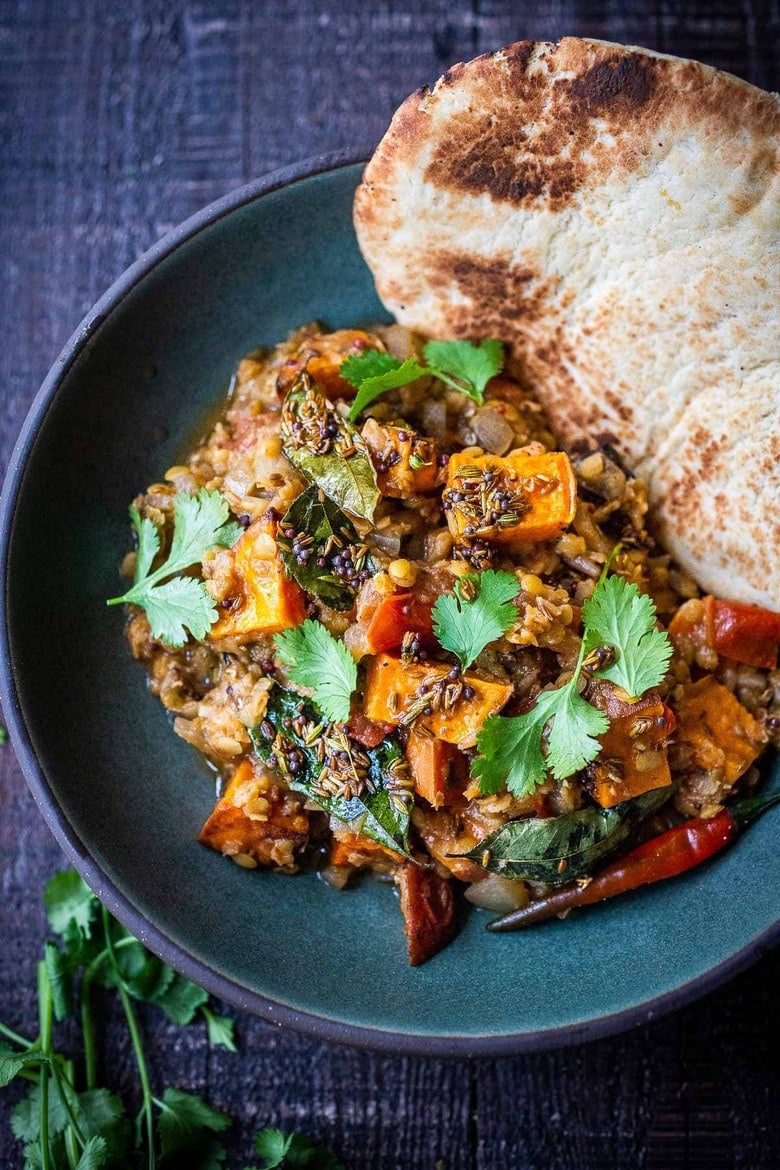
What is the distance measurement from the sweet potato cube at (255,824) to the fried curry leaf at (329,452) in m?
1.04

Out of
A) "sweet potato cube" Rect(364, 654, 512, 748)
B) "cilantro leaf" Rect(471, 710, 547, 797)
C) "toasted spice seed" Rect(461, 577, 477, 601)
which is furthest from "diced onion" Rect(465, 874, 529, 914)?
"toasted spice seed" Rect(461, 577, 477, 601)

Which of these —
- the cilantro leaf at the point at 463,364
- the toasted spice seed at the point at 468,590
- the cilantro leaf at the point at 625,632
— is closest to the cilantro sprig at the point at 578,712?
the cilantro leaf at the point at 625,632

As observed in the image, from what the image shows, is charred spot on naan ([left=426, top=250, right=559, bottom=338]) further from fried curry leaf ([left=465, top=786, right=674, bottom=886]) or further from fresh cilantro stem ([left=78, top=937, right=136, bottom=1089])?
fresh cilantro stem ([left=78, top=937, right=136, bottom=1089])

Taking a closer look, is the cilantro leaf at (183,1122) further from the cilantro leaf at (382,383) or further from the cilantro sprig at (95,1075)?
the cilantro leaf at (382,383)

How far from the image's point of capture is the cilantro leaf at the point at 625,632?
3238mm

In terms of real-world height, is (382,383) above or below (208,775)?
above

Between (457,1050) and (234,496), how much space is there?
203cm

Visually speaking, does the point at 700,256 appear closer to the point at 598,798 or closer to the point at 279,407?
the point at 279,407

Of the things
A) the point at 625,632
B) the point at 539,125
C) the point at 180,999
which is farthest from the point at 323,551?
the point at 180,999

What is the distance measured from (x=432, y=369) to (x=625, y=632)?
121cm

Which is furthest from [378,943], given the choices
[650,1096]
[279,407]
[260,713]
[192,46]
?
[192,46]

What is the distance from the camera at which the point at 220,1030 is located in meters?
4.16

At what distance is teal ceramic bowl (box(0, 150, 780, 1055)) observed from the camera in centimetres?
341

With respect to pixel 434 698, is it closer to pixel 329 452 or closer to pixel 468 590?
pixel 468 590
